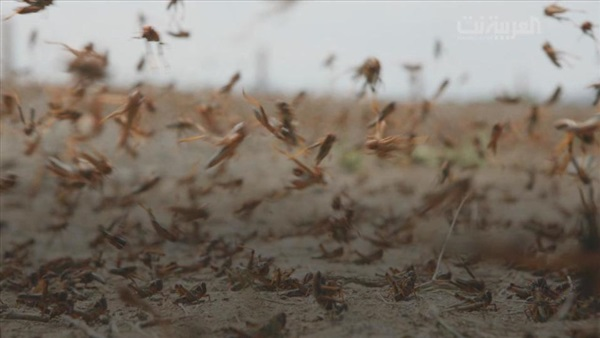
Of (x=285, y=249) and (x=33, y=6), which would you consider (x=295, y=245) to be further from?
(x=33, y=6)

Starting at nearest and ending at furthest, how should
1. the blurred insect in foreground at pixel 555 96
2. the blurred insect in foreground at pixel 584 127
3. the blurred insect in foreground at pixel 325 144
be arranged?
the blurred insect in foreground at pixel 584 127 < the blurred insect in foreground at pixel 325 144 < the blurred insect in foreground at pixel 555 96

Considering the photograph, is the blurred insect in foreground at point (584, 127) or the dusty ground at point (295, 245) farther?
the dusty ground at point (295, 245)

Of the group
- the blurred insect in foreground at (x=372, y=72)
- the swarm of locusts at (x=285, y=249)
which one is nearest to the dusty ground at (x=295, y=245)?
the swarm of locusts at (x=285, y=249)

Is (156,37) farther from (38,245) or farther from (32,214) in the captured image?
(32,214)

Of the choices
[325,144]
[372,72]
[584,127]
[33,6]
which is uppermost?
[33,6]

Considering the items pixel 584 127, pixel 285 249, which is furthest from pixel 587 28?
pixel 285 249

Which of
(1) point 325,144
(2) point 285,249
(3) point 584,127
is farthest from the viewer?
(2) point 285,249

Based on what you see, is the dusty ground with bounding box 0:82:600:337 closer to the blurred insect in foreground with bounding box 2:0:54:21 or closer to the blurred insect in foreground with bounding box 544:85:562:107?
the blurred insect in foreground with bounding box 544:85:562:107

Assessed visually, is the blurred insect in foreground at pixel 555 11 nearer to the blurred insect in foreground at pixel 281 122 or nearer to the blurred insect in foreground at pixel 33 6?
the blurred insect in foreground at pixel 281 122

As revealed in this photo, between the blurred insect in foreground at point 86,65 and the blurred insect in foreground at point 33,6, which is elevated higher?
the blurred insect in foreground at point 33,6
